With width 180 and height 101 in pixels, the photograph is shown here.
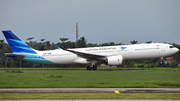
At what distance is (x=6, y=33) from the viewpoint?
3481 cm

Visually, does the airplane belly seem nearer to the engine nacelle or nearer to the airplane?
the airplane

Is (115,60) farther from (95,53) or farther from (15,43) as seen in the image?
(15,43)

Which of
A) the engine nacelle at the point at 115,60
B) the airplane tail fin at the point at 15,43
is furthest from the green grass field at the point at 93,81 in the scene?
the airplane tail fin at the point at 15,43

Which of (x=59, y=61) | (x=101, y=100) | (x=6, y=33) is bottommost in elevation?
(x=101, y=100)

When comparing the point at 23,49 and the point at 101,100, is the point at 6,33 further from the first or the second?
the point at 101,100

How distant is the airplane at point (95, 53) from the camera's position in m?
32.7

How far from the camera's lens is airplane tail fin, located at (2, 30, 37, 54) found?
34956 millimetres

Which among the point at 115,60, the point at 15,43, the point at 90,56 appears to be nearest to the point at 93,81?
the point at 115,60

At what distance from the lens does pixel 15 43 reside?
116ft

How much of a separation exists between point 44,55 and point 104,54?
33.3ft

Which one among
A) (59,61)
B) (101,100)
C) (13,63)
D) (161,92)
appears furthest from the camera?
(13,63)

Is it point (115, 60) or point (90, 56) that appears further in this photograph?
point (90, 56)

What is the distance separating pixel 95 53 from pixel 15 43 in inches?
538

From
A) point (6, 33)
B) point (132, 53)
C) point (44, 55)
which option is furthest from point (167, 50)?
point (6, 33)
